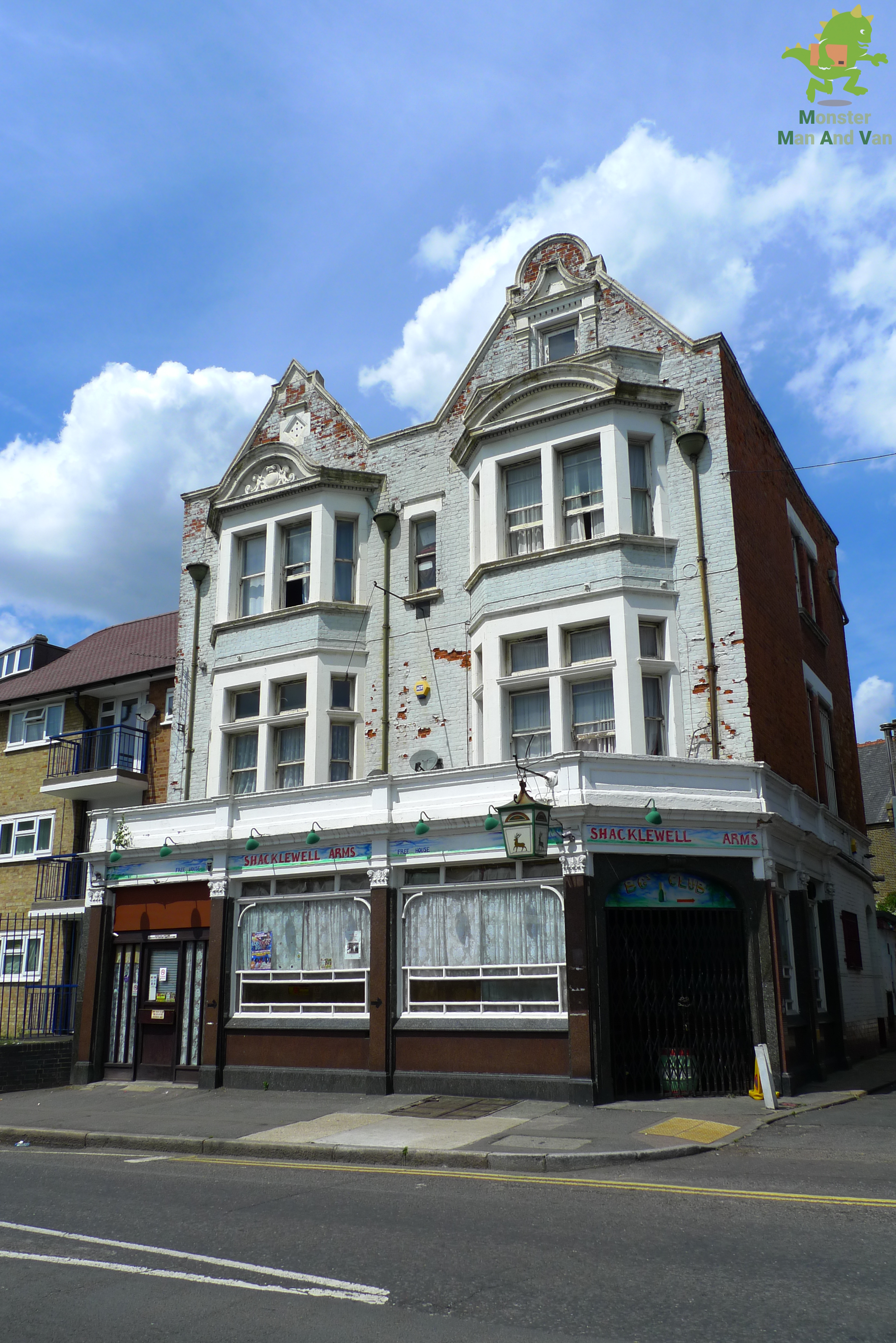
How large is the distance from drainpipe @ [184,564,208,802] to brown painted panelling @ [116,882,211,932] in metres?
2.24

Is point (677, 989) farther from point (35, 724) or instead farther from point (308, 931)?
point (35, 724)

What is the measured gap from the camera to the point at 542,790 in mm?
14977

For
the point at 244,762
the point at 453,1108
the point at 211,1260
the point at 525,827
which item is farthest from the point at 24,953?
the point at 211,1260

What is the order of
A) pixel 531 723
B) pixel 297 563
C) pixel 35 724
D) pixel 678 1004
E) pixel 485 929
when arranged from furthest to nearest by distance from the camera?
1. pixel 35 724
2. pixel 297 563
3. pixel 531 723
4. pixel 485 929
5. pixel 678 1004

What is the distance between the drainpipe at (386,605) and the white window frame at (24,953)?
470 inches

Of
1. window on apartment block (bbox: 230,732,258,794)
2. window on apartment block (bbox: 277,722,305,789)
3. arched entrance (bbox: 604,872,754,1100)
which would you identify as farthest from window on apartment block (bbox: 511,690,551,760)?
window on apartment block (bbox: 230,732,258,794)

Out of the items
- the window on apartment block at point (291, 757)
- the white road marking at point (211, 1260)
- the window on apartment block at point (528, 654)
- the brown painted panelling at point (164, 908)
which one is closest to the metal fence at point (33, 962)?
the brown painted panelling at point (164, 908)

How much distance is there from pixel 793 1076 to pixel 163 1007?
10.4m

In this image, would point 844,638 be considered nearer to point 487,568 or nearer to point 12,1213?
point 487,568

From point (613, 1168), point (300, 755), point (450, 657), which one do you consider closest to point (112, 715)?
point (300, 755)

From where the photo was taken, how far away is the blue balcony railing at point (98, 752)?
25172mm

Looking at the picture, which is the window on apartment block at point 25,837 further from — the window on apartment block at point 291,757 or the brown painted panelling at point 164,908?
the window on apartment block at point 291,757

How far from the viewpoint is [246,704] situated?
2083cm

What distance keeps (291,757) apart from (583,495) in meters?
7.31
